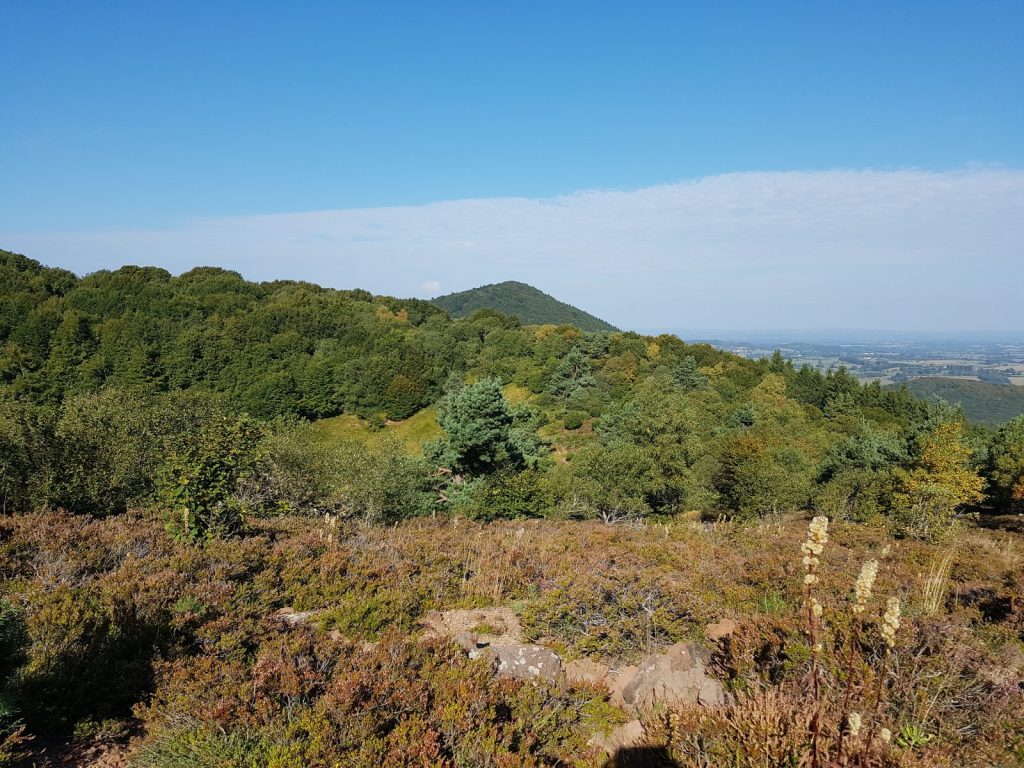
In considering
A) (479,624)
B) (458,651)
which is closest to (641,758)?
(458,651)

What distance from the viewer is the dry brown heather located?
4.39 m

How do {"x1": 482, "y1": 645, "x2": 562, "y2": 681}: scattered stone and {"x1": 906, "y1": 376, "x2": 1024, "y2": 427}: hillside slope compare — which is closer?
{"x1": 482, "y1": 645, "x2": 562, "y2": 681}: scattered stone

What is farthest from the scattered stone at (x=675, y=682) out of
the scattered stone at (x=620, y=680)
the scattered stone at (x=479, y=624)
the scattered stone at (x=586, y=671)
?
the scattered stone at (x=479, y=624)

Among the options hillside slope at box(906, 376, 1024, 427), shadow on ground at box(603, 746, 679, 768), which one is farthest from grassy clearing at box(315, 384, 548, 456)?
hillside slope at box(906, 376, 1024, 427)

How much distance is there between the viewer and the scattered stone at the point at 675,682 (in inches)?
225

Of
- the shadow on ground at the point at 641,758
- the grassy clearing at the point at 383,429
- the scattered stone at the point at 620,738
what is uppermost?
the shadow on ground at the point at 641,758

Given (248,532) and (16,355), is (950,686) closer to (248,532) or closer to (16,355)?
(248,532)

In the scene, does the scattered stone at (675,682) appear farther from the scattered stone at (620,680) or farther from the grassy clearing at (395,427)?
the grassy clearing at (395,427)

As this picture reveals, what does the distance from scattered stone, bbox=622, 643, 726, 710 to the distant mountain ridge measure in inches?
5076

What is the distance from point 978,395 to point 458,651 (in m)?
164

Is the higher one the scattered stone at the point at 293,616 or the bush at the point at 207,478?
the bush at the point at 207,478

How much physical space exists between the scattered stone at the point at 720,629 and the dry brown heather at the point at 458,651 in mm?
197

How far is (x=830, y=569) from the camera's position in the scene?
9.57m

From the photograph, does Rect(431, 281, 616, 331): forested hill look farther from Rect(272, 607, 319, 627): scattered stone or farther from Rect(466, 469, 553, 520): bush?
Rect(272, 607, 319, 627): scattered stone
